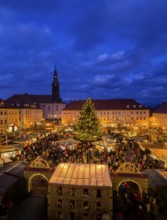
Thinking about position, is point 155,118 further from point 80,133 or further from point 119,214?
point 119,214

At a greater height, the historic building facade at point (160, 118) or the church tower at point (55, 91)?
the church tower at point (55, 91)

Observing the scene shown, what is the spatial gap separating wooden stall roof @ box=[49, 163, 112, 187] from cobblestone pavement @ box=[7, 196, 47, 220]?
218cm

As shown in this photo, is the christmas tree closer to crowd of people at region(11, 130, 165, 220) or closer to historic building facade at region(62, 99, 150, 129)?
crowd of people at region(11, 130, 165, 220)

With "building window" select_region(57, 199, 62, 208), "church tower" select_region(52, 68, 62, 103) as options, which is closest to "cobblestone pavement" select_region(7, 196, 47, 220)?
"building window" select_region(57, 199, 62, 208)

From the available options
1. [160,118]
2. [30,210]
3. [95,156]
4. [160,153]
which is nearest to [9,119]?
[95,156]

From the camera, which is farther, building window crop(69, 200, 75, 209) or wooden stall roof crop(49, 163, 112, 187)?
wooden stall roof crop(49, 163, 112, 187)

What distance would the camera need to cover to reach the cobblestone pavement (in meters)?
10.0

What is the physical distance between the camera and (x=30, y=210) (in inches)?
422

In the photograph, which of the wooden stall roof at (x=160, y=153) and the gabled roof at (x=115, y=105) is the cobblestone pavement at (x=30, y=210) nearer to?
the wooden stall roof at (x=160, y=153)

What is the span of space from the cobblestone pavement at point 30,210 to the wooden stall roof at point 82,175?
218cm

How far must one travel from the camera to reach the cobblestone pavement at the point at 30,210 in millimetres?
10001

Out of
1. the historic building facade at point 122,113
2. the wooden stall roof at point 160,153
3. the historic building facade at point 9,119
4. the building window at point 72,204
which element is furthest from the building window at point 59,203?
the historic building facade at point 122,113

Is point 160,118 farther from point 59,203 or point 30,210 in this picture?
point 59,203

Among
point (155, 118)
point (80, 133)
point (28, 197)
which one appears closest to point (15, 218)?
point (28, 197)
